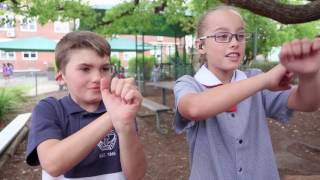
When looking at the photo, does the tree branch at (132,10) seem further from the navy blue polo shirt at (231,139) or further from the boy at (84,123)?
the boy at (84,123)

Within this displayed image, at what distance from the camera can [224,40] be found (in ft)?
5.86

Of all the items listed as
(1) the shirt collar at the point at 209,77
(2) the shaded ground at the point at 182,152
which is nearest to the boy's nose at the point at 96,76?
(1) the shirt collar at the point at 209,77

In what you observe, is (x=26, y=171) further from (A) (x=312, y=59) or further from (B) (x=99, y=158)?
(A) (x=312, y=59)

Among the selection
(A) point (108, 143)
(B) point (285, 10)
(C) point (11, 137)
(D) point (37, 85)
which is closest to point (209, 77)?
(A) point (108, 143)

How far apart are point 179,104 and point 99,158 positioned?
400 millimetres

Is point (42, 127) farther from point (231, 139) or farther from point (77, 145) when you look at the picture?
point (231, 139)

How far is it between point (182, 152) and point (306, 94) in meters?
4.90

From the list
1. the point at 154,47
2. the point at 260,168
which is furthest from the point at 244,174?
the point at 154,47

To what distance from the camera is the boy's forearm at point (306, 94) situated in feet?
5.02

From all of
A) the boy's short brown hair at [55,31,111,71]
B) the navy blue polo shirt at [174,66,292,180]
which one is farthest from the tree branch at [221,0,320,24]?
the boy's short brown hair at [55,31,111,71]

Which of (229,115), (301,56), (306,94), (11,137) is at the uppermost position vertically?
(301,56)

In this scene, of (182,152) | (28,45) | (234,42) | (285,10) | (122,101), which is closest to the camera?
(122,101)

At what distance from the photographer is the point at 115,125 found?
1.28m

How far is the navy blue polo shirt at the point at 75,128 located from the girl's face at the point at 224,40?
22.1 inches
